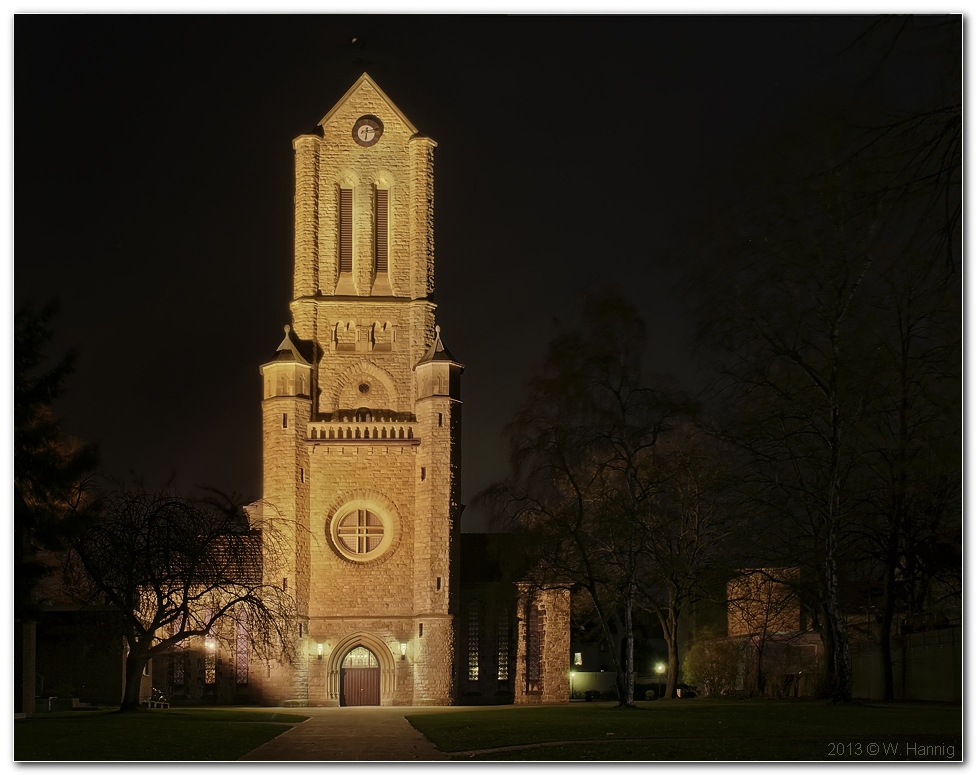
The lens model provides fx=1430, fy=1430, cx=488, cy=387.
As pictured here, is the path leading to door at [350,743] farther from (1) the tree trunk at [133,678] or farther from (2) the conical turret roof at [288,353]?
(2) the conical turret roof at [288,353]

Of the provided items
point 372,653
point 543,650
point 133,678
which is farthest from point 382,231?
point 133,678

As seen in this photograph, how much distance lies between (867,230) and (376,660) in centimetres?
2426

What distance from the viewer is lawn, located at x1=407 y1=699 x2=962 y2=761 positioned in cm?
1759

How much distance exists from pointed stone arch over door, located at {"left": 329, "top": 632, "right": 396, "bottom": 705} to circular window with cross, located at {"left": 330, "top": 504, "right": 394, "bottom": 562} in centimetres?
244

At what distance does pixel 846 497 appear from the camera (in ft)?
95.7

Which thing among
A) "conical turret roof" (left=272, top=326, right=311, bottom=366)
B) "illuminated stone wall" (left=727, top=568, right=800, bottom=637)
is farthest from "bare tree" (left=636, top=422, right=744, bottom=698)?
"conical turret roof" (left=272, top=326, right=311, bottom=366)

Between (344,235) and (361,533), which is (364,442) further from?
(344,235)

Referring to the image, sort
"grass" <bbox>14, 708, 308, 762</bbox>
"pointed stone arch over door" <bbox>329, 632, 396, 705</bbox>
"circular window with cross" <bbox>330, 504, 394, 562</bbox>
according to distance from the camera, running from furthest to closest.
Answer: "circular window with cross" <bbox>330, 504, 394, 562</bbox> < "pointed stone arch over door" <bbox>329, 632, 396, 705</bbox> < "grass" <bbox>14, 708, 308, 762</bbox>

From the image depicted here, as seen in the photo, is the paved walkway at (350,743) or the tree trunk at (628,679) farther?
the tree trunk at (628,679)

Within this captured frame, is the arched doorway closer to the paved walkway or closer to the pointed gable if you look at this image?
the paved walkway

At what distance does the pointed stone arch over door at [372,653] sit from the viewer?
4294cm

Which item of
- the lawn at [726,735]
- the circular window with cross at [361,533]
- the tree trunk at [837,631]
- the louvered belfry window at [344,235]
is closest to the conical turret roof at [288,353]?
the louvered belfry window at [344,235]

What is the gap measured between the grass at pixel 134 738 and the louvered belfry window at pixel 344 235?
67.9 feet

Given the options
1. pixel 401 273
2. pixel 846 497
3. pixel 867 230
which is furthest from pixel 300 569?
pixel 867 230
